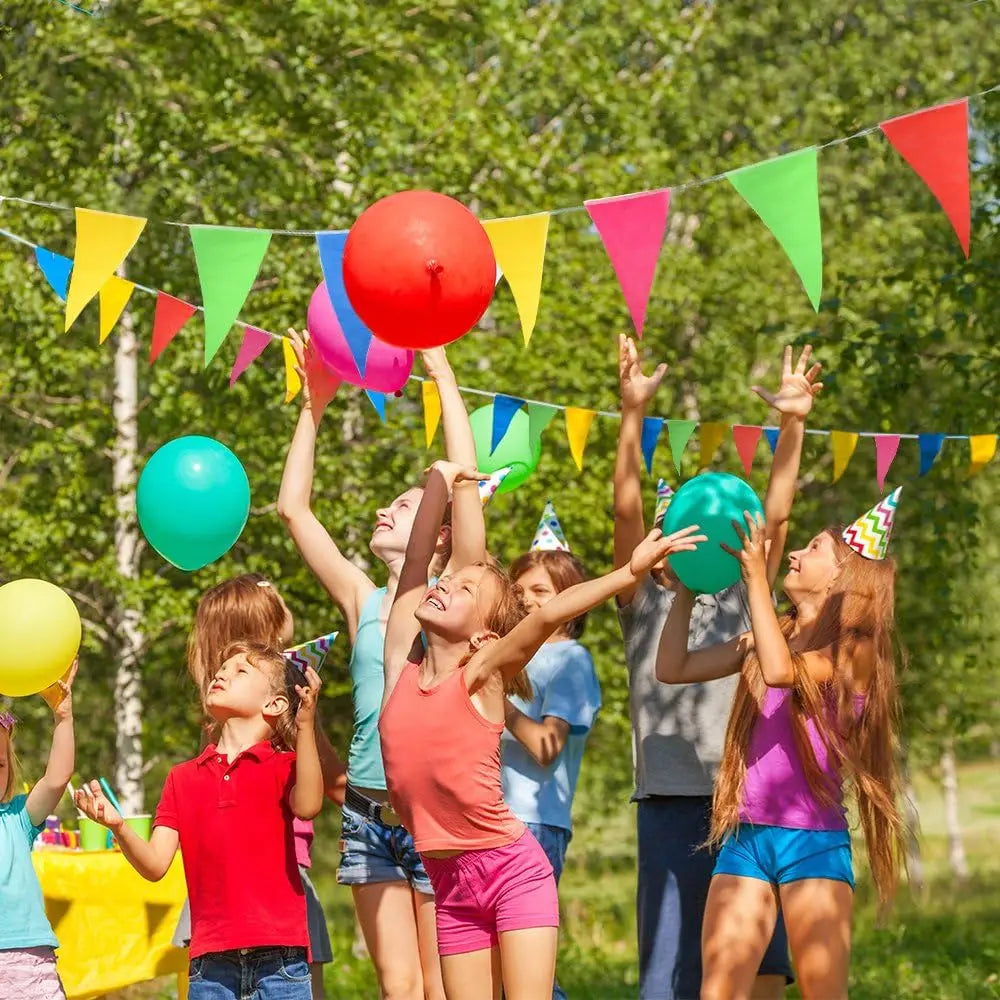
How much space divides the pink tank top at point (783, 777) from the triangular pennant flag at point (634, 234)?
1200mm

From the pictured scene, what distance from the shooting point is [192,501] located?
4496 mm

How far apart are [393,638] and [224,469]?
46.0 inches

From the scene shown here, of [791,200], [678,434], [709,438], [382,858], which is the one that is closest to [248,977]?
[382,858]

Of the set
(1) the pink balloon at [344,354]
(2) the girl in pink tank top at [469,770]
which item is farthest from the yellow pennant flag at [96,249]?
(2) the girl in pink tank top at [469,770]

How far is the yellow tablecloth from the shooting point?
5160mm

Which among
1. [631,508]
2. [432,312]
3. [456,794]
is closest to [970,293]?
[631,508]

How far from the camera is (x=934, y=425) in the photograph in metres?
7.97

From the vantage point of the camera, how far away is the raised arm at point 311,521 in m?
4.02

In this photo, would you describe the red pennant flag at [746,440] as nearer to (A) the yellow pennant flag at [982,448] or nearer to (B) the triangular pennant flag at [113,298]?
(A) the yellow pennant flag at [982,448]

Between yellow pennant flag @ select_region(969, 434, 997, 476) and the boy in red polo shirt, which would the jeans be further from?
yellow pennant flag @ select_region(969, 434, 997, 476)

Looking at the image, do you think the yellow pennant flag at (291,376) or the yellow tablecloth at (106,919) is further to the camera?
the yellow pennant flag at (291,376)

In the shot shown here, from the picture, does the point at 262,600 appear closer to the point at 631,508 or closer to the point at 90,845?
the point at 631,508

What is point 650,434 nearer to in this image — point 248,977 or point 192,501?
point 192,501

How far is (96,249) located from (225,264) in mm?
370
